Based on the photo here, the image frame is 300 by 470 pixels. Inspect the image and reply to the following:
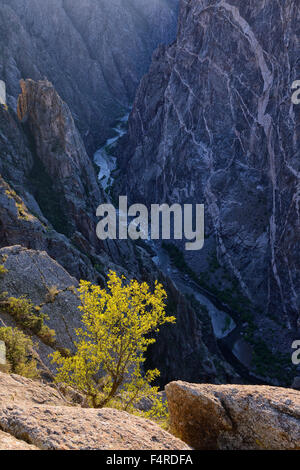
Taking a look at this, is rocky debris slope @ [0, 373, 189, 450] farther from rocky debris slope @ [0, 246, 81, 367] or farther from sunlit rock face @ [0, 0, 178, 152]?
sunlit rock face @ [0, 0, 178, 152]

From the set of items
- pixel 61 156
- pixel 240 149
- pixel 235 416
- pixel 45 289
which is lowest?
pixel 235 416

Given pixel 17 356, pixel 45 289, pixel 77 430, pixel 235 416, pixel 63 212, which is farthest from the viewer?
pixel 63 212

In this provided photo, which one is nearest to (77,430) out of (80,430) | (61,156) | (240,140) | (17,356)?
(80,430)

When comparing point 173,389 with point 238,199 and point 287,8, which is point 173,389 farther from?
point 287,8

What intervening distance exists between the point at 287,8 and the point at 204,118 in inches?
1048

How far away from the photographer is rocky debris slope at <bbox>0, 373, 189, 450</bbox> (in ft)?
27.1

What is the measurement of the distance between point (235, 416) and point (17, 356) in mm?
9850

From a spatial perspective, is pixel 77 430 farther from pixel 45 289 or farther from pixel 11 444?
pixel 45 289

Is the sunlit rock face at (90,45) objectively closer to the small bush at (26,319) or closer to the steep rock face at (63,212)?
the steep rock face at (63,212)

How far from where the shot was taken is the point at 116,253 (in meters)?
45.8

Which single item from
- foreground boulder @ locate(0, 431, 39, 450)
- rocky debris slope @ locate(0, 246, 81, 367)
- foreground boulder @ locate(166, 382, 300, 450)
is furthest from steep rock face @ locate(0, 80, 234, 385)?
foreground boulder @ locate(0, 431, 39, 450)

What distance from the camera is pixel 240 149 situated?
76875mm

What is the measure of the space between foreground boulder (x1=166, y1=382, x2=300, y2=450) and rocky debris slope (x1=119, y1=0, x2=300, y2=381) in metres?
51.9

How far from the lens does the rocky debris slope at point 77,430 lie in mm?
8273
